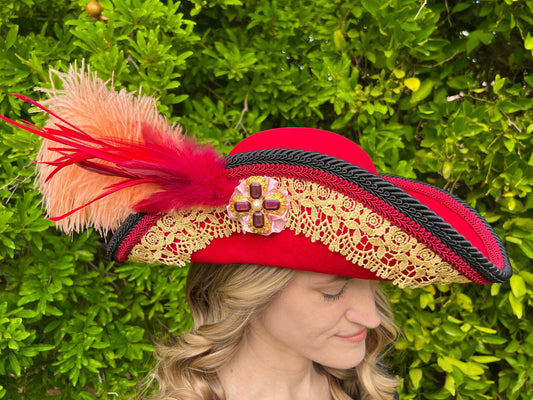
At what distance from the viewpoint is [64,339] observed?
1.98 meters

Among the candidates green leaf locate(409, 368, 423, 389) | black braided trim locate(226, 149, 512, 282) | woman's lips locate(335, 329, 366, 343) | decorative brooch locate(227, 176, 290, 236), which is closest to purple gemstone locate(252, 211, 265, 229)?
decorative brooch locate(227, 176, 290, 236)

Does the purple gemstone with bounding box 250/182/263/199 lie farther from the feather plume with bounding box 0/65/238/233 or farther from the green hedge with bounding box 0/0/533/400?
the green hedge with bounding box 0/0/533/400

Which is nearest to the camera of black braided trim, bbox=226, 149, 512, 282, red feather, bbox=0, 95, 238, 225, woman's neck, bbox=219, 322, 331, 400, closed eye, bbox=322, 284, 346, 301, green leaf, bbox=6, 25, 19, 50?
black braided trim, bbox=226, 149, 512, 282

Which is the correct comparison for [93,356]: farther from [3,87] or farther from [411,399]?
[411,399]

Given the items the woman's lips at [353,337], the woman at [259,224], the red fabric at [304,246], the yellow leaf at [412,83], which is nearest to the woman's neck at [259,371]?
the woman at [259,224]

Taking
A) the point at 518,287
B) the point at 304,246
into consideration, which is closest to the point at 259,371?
the point at 304,246

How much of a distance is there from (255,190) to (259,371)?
0.63 m

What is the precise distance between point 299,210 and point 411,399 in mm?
1321

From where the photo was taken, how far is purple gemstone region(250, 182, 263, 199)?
1.11m

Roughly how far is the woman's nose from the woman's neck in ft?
0.90

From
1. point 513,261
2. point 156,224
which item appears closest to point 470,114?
point 513,261

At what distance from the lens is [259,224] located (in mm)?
1105

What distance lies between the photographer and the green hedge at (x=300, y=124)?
1753 mm

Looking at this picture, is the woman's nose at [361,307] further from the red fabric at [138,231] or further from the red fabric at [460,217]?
the red fabric at [138,231]
